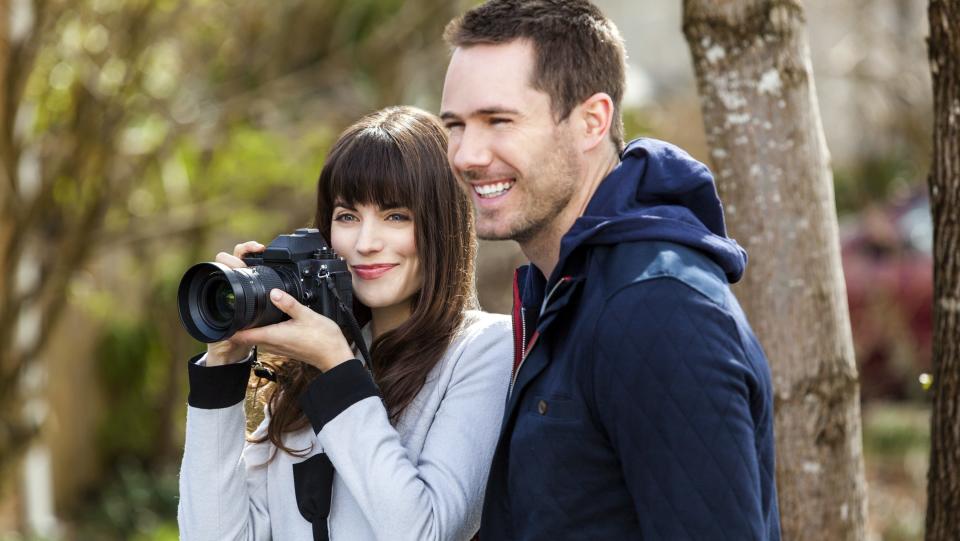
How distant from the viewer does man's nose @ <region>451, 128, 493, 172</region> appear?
1993 millimetres

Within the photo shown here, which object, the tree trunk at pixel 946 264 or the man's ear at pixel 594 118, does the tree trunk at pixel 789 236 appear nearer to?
the tree trunk at pixel 946 264

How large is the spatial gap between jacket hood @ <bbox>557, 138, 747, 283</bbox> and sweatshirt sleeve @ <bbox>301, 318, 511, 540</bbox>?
482 millimetres

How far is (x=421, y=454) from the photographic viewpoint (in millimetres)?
2240

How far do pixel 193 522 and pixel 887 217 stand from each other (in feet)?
21.5

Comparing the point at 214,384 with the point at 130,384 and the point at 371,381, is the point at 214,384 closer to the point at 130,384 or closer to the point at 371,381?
the point at 371,381

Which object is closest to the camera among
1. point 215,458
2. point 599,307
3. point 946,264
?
point 599,307

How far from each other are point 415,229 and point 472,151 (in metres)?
0.44

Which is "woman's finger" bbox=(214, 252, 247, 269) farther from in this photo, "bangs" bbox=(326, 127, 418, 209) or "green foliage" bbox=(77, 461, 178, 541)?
"green foliage" bbox=(77, 461, 178, 541)

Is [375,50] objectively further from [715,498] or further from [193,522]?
[715,498]

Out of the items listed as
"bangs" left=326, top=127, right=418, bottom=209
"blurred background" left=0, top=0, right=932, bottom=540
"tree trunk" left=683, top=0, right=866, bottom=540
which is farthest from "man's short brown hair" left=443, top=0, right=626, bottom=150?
"blurred background" left=0, top=0, right=932, bottom=540

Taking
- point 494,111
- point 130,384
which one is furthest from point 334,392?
point 130,384

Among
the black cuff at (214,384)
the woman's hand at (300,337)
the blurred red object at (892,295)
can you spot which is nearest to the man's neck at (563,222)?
the woman's hand at (300,337)

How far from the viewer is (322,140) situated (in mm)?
6816

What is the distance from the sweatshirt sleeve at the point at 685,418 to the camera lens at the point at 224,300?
2.62 ft
